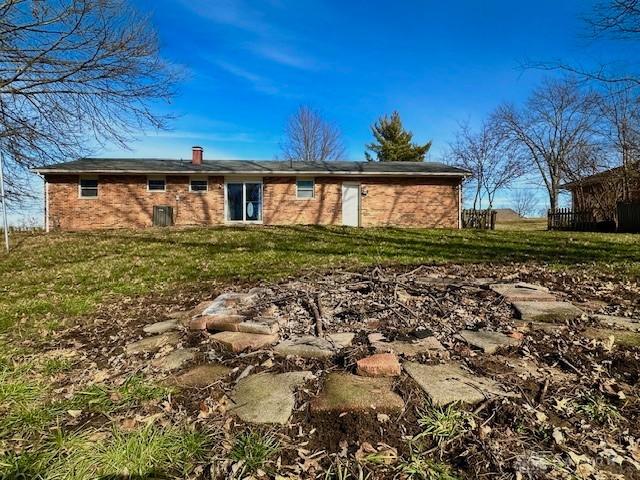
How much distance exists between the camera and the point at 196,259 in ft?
24.6

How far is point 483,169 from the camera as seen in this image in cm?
2383

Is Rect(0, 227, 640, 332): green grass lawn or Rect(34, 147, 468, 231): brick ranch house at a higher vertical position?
Rect(34, 147, 468, 231): brick ranch house

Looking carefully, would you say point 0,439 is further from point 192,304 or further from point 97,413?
point 192,304

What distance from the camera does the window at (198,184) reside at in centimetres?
1617

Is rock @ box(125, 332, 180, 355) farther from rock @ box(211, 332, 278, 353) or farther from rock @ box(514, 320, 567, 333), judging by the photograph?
rock @ box(514, 320, 567, 333)

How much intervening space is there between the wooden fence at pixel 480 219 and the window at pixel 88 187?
1558cm

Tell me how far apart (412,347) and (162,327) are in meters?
2.13

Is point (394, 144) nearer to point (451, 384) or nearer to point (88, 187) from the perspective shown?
point (88, 187)

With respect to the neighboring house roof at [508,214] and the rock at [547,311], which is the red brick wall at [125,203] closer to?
the rock at [547,311]

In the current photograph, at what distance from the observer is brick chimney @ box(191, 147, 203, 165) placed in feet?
57.5

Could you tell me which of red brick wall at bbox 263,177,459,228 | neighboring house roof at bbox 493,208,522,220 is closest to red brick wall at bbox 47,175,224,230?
red brick wall at bbox 263,177,459,228

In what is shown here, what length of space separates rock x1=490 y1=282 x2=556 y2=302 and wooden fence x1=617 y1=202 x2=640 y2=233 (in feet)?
52.0

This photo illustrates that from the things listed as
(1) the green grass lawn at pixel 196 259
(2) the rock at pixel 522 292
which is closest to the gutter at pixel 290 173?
(1) the green grass lawn at pixel 196 259

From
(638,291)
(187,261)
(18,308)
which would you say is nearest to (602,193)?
(638,291)
